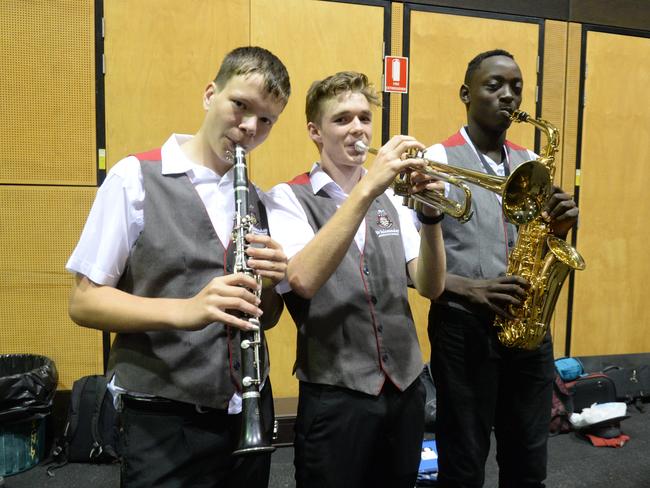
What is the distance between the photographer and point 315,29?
3.55 m

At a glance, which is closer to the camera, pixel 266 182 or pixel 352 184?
pixel 352 184

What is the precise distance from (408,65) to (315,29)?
0.72 metres

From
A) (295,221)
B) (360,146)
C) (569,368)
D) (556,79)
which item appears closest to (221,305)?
(295,221)

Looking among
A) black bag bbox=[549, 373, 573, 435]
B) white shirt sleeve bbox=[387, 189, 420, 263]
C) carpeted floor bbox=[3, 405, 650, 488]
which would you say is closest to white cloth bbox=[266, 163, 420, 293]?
white shirt sleeve bbox=[387, 189, 420, 263]

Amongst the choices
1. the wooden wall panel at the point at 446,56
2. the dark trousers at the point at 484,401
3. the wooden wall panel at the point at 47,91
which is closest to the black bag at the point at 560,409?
the dark trousers at the point at 484,401

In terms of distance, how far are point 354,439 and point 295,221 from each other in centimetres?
65

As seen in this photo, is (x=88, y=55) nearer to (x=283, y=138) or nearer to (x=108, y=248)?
(x=283, y=138)

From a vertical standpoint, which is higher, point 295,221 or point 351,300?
point 295,221

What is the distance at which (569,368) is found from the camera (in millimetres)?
3775

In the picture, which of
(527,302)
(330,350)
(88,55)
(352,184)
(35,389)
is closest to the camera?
(330,350)

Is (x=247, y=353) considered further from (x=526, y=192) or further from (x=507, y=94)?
(x=507, y=94)

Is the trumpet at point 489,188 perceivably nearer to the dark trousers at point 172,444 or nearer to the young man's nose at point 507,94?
the young man's nose at point 507,94

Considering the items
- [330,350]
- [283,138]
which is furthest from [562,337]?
[330,350]

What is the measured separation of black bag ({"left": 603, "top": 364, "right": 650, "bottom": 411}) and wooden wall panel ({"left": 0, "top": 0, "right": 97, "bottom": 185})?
413 centimetres
